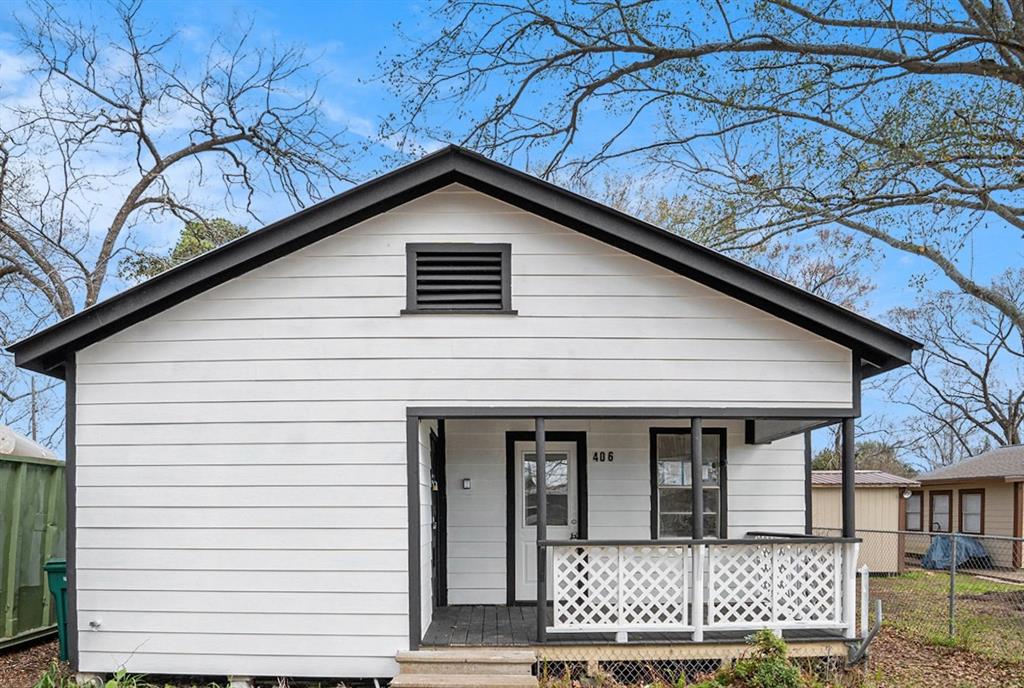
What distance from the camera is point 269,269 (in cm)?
790

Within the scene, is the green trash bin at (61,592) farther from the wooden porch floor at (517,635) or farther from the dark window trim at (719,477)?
the dark window trim at (719,477)

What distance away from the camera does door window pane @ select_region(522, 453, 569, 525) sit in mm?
9773

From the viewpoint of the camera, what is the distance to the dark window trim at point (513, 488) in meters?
9.62

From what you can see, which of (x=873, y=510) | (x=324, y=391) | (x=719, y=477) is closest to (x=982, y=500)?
(x=873, y=510)

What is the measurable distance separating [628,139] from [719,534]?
28.2ft

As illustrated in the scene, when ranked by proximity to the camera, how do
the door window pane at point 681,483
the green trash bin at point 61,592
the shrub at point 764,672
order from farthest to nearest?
the door window pane at point 681,483 → the green trash bin at point 61,592 → the shrub at point 764,672

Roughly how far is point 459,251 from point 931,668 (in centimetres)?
699

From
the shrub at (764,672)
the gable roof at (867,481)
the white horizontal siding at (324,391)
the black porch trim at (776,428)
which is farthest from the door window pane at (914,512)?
the shrub at (764,672)

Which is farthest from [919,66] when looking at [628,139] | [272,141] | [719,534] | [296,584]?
[272,141]

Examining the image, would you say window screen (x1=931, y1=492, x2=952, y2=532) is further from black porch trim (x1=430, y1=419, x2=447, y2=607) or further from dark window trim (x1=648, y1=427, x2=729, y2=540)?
black porch trim (x1=430, y1=419, x2=447, y2=607)

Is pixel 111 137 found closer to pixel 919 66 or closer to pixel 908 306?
pixel 919 66

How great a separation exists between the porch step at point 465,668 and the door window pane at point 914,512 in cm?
2184

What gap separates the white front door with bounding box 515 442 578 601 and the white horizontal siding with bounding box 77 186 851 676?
6.48 feet

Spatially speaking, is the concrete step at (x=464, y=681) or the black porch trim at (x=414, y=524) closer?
the concrete step at (x=464, y=681)
